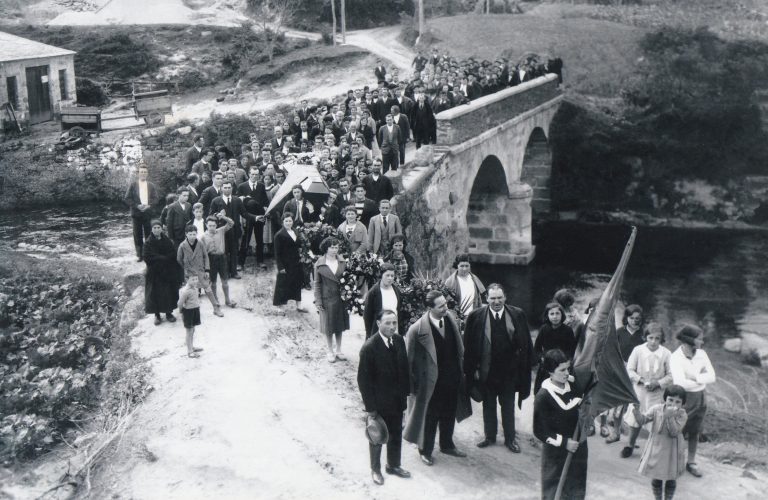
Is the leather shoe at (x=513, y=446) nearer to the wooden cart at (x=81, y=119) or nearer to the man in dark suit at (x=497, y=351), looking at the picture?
the man in dark suit at (x=497, y=351)

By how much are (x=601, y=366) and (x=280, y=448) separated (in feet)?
9.70

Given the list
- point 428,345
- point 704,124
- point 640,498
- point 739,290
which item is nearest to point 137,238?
point 428,345

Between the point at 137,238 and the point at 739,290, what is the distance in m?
17.9

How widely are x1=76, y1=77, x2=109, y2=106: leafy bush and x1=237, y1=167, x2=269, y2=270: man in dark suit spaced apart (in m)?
19.2

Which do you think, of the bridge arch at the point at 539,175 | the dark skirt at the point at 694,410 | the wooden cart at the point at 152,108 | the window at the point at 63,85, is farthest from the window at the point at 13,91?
the dark skirt at the point at 694,410

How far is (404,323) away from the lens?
352 inches

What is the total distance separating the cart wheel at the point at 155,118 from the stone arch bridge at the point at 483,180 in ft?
35.4

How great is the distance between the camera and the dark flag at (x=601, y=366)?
6517 mm

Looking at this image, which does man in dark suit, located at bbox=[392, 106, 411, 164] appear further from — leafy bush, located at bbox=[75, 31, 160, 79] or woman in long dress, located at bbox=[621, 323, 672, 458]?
leafy bush, located at bbox=[75, 31, 160, 79]

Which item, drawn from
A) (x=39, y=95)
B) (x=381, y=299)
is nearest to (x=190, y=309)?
(x=381, y=299)

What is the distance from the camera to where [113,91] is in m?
32.3

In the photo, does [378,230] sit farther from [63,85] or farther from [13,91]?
[63,85]

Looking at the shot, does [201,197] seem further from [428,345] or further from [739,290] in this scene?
[739,290]

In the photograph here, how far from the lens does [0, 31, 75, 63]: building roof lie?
917 inches
